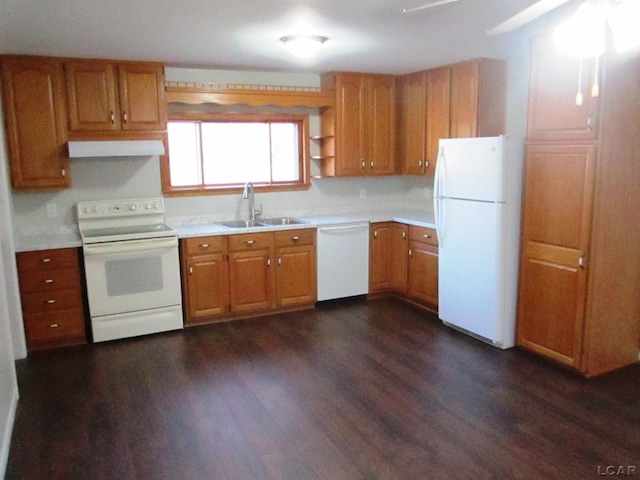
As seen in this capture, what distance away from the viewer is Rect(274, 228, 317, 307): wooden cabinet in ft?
15.6

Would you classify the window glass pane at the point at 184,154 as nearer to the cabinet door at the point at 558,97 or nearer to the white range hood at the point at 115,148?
the white range hood at the point at 115,148

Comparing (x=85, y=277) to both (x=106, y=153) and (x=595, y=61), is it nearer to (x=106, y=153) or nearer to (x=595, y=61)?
(x=106, y=153)

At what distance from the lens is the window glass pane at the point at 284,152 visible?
5191 millimetres

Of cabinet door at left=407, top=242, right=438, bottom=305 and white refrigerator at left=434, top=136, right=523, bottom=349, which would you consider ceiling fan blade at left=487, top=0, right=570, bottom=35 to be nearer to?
white refrigerator at left=434, top=136, right=523, bottom=349

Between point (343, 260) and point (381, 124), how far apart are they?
148 centimetres

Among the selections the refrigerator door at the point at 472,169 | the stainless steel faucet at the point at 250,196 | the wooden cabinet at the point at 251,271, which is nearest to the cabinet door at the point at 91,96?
the stainless steel faucet at the point at 250,196

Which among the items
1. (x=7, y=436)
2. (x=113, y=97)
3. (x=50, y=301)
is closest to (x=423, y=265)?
(x=113, y=97)

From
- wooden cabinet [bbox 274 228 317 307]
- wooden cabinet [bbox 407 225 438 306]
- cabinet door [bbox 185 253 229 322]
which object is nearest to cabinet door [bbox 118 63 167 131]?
cabinet door [bbox 185 253 229 322]

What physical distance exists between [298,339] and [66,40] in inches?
109

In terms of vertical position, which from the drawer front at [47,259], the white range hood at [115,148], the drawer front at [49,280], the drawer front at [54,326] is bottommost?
the drawer front at [54,326]

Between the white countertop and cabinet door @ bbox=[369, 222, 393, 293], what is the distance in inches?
4.1

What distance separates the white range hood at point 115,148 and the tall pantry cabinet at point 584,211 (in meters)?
2.95

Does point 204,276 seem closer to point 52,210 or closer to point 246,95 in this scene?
point 52,210

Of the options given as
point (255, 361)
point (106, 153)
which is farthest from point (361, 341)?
point (106, 153)
